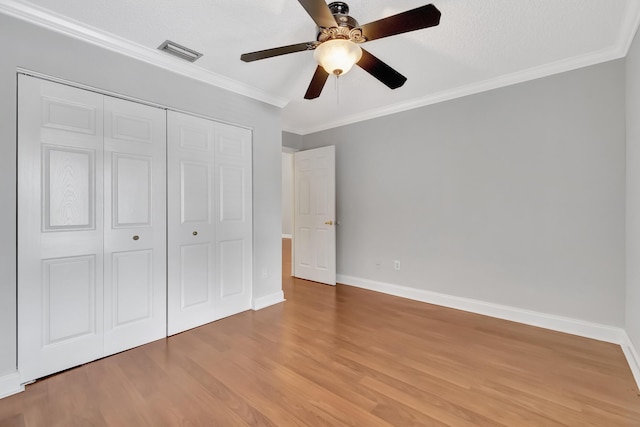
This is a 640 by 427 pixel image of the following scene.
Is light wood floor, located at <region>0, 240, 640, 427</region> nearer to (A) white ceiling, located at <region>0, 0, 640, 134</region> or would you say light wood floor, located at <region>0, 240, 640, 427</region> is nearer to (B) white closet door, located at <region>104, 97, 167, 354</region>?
(B) white closet door, located at <region>104, 97, 167, 354</region>

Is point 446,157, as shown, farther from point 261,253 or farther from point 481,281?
point 261,253

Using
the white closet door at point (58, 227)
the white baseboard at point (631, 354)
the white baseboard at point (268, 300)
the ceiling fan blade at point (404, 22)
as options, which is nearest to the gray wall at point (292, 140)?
the white baseboard at point (268, 300)

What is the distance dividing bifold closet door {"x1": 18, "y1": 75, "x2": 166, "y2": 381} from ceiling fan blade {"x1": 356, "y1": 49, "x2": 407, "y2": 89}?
1.86 metres

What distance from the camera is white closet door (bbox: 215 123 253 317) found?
10.1 ft

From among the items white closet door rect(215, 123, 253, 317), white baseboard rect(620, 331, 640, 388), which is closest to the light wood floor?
white baseboard rect(620, 331, 640, 388)

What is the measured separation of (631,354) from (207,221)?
147 inches

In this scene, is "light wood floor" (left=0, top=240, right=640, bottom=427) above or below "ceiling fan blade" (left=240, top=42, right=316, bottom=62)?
below

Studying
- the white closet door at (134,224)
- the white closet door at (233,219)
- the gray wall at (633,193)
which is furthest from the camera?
the white closet door at (233,219)

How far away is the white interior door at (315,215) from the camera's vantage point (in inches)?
172

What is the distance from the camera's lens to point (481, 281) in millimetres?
3230

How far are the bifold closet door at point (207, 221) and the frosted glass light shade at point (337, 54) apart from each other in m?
A: 1.63

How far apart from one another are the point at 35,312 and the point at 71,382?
1.77 ft

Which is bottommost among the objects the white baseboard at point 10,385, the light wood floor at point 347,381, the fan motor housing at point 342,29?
the light wood floor at point 347,381

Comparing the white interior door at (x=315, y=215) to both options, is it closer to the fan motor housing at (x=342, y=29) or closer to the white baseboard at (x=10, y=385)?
the fan motor housing at (x=342, y=29)
